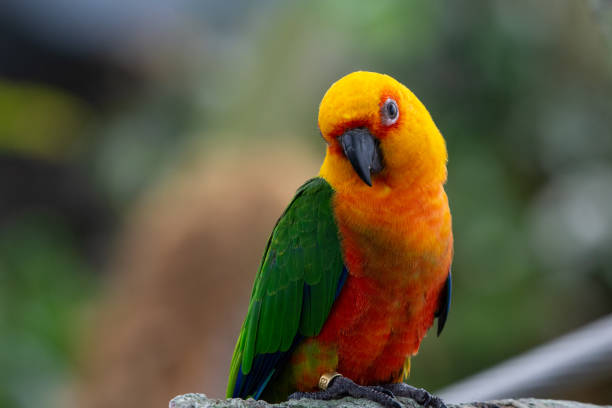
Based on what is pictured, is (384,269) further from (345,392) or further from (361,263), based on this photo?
(345,392)

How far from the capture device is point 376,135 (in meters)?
2.06

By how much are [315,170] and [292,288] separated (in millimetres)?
3054

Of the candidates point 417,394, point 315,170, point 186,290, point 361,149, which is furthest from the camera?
point 315,170

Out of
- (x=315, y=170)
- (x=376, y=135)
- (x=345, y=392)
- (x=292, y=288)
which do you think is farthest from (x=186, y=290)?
(x=376, y=135)

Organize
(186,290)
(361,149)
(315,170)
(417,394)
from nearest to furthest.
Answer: (361,149) → (417,394) → (186,290) → (315,170)

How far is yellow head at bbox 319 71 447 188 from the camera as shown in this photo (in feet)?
6.58

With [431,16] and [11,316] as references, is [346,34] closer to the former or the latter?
[431,16]

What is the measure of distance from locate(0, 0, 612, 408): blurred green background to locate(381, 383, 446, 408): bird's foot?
7.17 feet

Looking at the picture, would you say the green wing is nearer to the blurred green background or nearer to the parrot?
the parrot

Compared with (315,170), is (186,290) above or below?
below

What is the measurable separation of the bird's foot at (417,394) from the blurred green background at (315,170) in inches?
86.1

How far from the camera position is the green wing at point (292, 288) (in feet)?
7.00

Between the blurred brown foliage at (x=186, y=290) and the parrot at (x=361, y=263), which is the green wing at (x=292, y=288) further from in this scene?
the blurred brown foliage at (x=186, y=290)

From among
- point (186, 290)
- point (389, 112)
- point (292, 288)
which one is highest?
point (186, 290)
